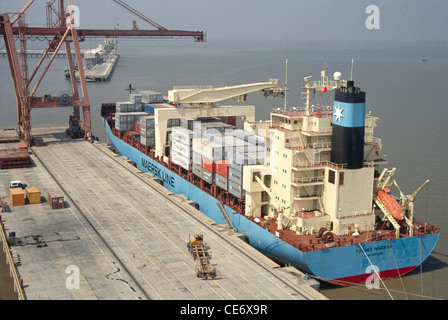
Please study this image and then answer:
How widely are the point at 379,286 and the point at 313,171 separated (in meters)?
8.20

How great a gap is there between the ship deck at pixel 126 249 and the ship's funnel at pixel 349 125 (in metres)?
8.42

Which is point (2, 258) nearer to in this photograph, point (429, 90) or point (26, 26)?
point (26, 26)

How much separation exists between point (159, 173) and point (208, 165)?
471 inches

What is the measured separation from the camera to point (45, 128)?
71875 mm

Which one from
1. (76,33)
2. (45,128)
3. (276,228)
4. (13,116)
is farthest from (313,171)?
(13,116)

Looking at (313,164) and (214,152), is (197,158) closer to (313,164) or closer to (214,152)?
(214,152)

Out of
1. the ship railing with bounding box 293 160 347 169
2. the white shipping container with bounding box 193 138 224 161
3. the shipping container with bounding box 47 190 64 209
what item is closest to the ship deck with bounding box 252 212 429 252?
the ship railing with bounding box 293 160 347 169

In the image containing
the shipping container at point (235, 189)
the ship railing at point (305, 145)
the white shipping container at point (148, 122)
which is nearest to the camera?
the ship railing at point (305, 145)

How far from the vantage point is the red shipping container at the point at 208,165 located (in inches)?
1588

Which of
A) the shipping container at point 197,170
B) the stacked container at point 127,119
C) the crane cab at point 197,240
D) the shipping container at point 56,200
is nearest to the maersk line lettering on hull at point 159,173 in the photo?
the shipping container at point 197,170

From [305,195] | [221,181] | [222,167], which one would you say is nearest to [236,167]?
[222,167]

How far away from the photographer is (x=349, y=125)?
104 feet

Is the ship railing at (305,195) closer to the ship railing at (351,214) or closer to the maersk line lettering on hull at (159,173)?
the ship railing at (351,214)

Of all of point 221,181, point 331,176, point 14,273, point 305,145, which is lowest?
point 14,273
